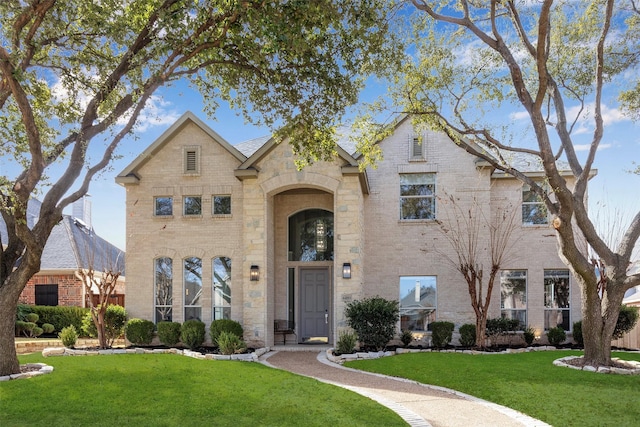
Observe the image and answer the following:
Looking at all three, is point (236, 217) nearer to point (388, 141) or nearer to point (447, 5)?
point (388, 141)

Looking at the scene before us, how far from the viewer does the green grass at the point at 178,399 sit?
8.52 metres

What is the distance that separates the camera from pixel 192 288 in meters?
18.4

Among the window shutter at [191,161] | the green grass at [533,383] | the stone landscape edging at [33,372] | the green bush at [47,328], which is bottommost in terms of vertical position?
the green bush at [47,328]

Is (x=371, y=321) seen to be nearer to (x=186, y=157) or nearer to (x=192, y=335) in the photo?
(x=192, y=335)

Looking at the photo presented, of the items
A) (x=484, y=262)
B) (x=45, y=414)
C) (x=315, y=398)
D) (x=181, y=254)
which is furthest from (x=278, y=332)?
(x=45, y=414)

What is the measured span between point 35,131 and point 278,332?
33.6 ft

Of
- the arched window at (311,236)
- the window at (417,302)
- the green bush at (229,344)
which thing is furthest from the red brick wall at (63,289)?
the window at (417,302)

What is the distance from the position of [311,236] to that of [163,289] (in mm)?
5042

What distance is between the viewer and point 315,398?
9734 mm

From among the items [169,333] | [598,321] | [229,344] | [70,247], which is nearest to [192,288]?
[169,333]

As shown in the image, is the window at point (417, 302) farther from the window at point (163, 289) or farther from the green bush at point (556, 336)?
the window at point (163, 289)

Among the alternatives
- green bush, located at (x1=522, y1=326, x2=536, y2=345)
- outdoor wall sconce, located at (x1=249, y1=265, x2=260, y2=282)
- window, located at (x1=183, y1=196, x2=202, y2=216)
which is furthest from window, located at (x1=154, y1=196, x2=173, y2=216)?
green bush, located at (x1=522, y1=326, x2=536, y2=345)

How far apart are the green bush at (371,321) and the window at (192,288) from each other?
5054mm

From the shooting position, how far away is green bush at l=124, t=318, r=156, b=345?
58.1 ft
